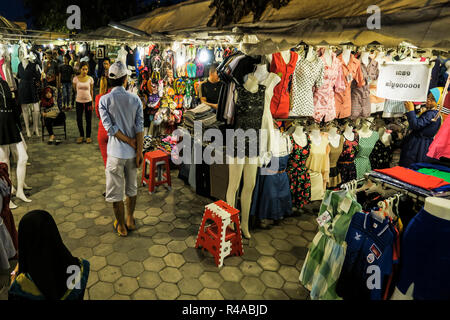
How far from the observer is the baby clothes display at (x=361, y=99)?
5043 millimetres

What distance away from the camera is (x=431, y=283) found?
2094 millimetres

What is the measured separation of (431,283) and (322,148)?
103 inches

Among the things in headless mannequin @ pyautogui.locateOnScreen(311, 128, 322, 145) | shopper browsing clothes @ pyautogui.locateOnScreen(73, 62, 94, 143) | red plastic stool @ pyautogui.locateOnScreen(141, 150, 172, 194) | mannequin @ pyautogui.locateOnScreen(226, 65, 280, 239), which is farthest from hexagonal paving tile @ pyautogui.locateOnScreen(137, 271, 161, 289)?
shopper browsing clothes @ pyautogui.locateOnScreen(73, 62, 94, 143)

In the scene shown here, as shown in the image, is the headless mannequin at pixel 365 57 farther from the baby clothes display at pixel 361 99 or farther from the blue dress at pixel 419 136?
the blue dress at pixel 419 136

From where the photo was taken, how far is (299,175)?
4504 millimetres

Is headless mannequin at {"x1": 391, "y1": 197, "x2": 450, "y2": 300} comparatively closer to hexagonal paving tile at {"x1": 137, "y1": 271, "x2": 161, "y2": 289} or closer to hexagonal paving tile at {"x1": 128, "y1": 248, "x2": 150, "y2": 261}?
hexagonal paving tile at {"x1": 137, "y1": 271, "x2": 161, "y2": 289}

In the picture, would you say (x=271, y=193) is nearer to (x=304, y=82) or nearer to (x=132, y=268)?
(x=304, y=82)

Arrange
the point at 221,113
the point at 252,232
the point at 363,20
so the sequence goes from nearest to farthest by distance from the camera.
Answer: the point at 363,20 → the point at 221,113 → the point at 252,232

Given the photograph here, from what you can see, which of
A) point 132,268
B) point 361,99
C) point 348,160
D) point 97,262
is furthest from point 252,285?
point 361,99

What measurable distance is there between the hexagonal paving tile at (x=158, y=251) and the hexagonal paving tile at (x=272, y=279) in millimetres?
1229

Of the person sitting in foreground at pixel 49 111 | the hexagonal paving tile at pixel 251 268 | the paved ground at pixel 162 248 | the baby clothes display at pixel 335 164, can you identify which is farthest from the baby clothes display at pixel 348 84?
the person sitting in foreground at pixel 49 111

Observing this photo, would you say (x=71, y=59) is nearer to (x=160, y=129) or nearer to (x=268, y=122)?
(x=160, y=129)

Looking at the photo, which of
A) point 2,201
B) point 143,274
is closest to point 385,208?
point 143,274

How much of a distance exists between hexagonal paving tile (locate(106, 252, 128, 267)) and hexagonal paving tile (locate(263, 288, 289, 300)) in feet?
5.45
